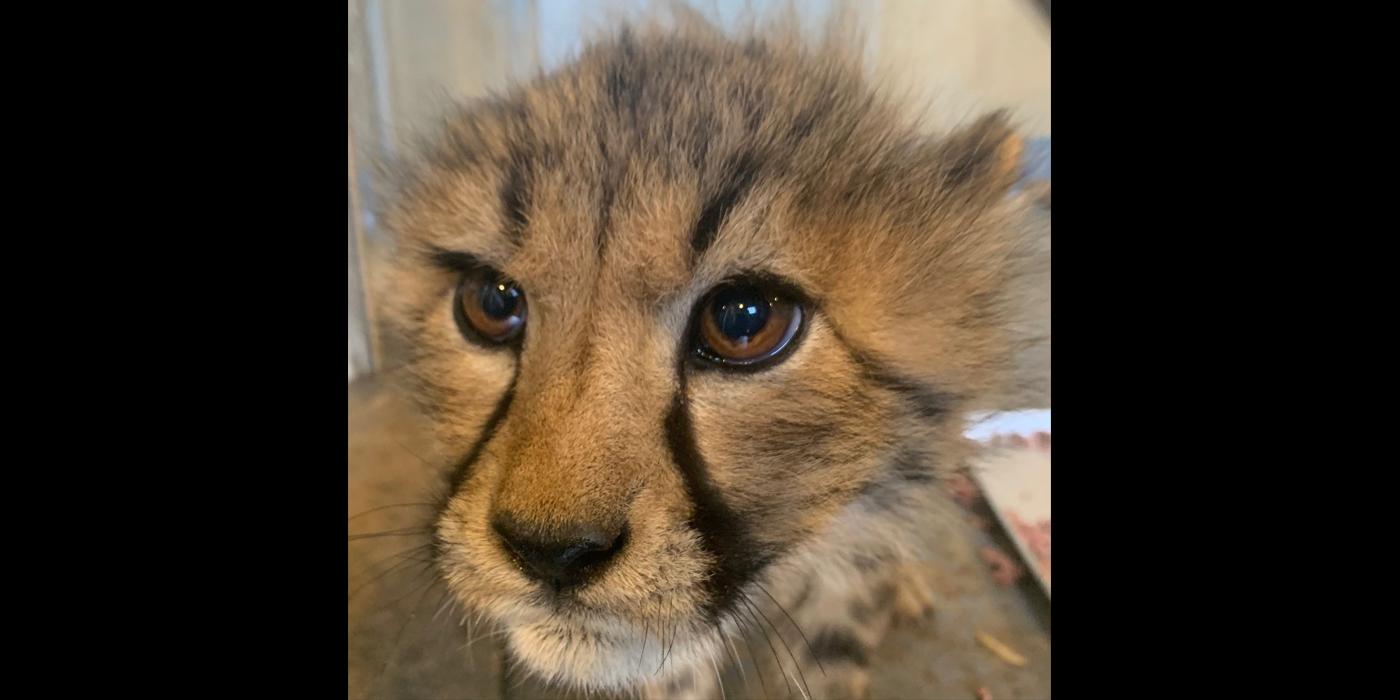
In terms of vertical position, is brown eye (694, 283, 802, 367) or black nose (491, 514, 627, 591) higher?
brown eye (694, 283, 802, 367)

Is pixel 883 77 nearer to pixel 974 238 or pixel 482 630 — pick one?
pixel 974 238

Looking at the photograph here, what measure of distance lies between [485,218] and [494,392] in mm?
140

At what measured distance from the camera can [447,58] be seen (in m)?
0.72

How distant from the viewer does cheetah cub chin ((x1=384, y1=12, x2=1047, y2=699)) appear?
2.04 feet

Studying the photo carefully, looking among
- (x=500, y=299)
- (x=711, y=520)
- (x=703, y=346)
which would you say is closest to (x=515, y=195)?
(x=500, y=299)

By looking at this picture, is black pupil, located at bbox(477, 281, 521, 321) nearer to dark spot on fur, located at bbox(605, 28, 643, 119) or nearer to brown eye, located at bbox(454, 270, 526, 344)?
brown eye, located at bbox(454, 270, 526, 344)

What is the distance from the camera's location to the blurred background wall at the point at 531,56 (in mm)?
668

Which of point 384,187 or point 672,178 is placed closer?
point 672,178

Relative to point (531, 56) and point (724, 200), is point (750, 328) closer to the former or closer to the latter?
point (724, 200)

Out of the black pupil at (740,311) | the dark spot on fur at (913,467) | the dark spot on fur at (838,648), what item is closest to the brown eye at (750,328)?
the black pupil at (740,311)

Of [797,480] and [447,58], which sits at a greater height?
[447,58]

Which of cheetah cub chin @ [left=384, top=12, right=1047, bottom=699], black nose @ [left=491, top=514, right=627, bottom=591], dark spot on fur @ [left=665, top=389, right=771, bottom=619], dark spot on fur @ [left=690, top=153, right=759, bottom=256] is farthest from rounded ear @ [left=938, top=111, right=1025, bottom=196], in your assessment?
black nose @ [left=491, top=514, right=627, bottom=591]

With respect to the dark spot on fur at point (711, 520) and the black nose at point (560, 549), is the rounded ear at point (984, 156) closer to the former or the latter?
the dark spot on fur at point (711, 520)
